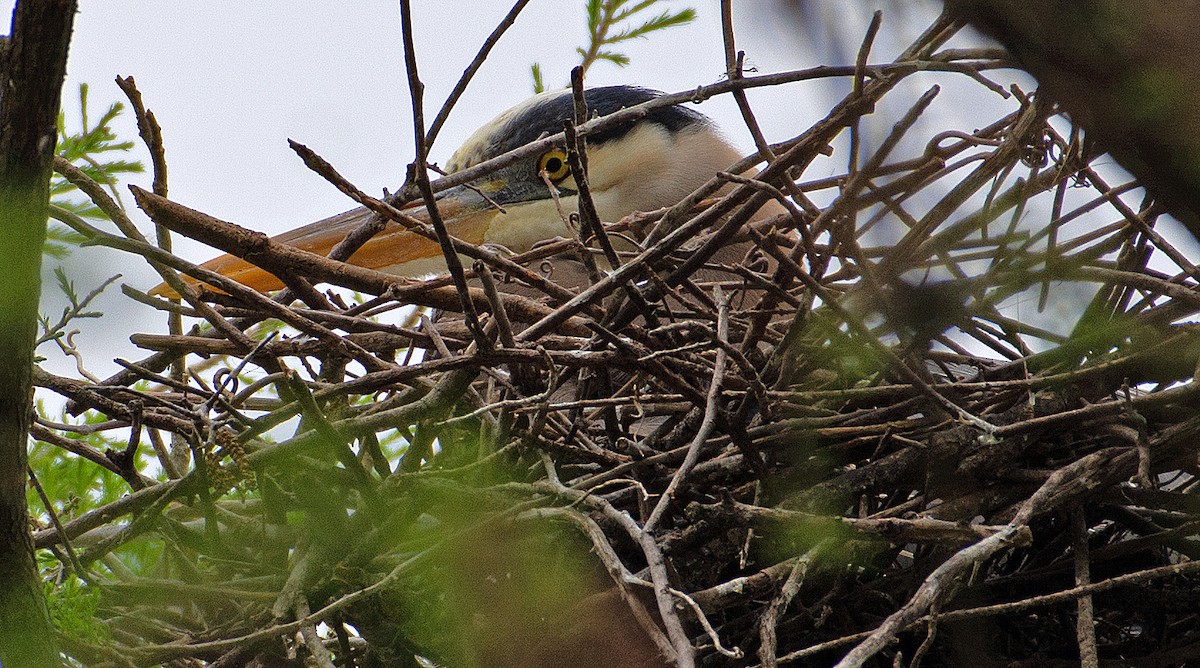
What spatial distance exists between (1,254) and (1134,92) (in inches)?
25.9

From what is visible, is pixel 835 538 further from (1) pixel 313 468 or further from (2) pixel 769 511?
(1) pixel 313 468

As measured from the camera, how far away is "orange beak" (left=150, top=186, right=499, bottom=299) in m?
2.12

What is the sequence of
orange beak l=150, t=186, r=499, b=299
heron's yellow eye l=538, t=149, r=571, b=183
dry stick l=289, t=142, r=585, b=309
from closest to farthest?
dry stick l=289, t=142, r=585, b=309 < orange beak l=150, t=186, r=499, b=299 < heron's yellow eye l=538, t=149, r=571, b=183

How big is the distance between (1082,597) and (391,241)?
5.55ft

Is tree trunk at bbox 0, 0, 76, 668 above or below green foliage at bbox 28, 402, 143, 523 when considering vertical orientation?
above

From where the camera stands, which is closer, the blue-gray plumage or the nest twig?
the nest twig

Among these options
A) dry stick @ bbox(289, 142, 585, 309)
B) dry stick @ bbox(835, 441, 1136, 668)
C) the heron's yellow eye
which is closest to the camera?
dry stick @ bbox(835, 441, 1136, 668)

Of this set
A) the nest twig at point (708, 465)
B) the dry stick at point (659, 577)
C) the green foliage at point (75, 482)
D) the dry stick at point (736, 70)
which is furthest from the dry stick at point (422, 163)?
the green foliage at point (75, 482)

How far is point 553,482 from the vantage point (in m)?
1.29

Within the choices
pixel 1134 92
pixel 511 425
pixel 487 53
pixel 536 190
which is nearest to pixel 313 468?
pixel 511 425

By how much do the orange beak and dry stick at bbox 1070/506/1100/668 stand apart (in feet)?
4.12

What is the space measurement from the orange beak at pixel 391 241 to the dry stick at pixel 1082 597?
1.25 metres

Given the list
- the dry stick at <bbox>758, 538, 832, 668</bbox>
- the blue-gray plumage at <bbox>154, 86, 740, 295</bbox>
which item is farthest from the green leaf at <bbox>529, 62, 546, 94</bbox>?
the dry stick at <bbox>758, 538, 832, 668</bbox>

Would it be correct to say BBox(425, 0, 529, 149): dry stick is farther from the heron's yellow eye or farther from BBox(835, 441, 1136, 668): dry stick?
the heron's yellow eye
